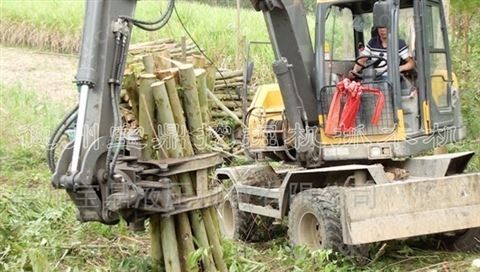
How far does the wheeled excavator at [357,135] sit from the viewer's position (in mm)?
5812

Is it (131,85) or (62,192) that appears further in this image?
(62,192)

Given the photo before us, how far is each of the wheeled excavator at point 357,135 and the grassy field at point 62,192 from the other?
0.36m

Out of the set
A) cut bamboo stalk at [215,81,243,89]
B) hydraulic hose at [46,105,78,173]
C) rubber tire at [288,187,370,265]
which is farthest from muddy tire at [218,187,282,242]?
cut bamboo stalk at [215,81,243,89]

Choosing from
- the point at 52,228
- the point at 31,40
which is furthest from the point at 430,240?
the point at 31,40

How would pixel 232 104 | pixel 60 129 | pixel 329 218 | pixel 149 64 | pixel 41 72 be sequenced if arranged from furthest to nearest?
pixel 41 72
pixel 232 104
pixel 329 218
pixel 149 64
pixel 60 129

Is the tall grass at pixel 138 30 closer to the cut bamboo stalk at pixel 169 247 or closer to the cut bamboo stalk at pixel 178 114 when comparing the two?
the cut bamboo stalk at pixel 178 114

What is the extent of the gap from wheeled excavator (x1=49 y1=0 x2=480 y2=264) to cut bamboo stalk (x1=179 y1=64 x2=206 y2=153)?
38 centimetres

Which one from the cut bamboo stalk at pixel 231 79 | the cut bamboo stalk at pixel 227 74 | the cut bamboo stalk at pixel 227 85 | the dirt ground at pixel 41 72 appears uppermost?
the dirt ground at pixel 41 72

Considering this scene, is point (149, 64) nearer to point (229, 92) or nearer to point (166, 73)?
point (166, 73)

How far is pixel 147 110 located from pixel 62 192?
3171mm

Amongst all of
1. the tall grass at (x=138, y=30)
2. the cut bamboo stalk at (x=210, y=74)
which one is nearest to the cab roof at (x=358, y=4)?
the cut bamboo stalk at (x=210, y=74)

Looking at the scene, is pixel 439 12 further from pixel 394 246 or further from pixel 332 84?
pixel 394 246

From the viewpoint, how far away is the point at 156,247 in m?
4.79

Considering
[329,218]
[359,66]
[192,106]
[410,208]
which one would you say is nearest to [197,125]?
[192,106]
